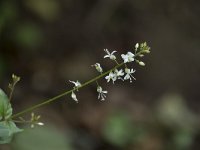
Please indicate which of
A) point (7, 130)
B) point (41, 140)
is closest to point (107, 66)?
point (41, 140)

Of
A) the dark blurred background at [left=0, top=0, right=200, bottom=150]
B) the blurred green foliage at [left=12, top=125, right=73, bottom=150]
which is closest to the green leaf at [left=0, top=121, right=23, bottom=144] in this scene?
the blurred green foliage at [left=12, top=125, right=73, bottom=150]

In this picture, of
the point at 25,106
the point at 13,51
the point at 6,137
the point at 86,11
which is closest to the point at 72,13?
the point at 86,11

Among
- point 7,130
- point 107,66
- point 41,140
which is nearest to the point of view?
point 7,130

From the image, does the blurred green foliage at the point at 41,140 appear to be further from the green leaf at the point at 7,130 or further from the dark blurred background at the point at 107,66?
the green leaf at the point at 7,130

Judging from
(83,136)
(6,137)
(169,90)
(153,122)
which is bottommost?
(6,137)

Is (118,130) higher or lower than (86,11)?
lower

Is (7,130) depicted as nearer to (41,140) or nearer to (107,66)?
(41,140)

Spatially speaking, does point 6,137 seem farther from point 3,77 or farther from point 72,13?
point 72,13

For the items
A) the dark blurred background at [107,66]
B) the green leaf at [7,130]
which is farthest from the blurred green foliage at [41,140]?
the green leaf at [7,130]
